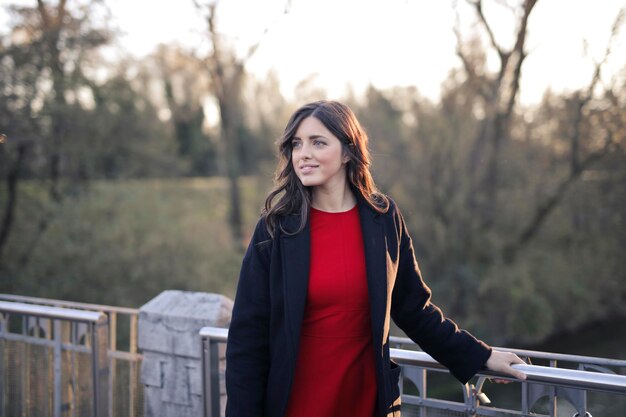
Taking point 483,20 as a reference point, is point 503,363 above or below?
below

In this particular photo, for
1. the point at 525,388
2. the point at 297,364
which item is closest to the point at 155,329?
the point at 297,364

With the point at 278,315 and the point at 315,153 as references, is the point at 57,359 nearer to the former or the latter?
the point at 278,315

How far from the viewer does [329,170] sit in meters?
2.32

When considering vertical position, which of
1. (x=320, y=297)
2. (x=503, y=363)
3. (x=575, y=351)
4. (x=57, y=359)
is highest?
(x=320, y=297)

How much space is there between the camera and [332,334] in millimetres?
2250

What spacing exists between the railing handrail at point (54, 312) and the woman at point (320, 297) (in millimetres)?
1497

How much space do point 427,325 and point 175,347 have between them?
1.76 metres

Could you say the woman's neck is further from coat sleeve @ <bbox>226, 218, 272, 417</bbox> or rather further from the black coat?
coat sleeve @ <bbox>226, 218, 272, 417</bbox>

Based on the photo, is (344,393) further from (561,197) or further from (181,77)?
(181,77)

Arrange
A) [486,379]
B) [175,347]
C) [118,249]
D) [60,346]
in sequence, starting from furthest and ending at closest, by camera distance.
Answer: [118,249]
[60,346]
[175,347]
[486,379]

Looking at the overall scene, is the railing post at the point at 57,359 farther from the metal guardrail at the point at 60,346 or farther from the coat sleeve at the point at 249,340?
the coat sleeve at the point at 249,340

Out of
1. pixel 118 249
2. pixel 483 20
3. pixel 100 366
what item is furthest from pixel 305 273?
pixel 483 20

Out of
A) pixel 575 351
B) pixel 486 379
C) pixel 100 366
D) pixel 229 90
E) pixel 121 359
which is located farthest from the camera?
pixel 229 90

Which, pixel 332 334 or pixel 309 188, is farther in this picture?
pixel 309 188
